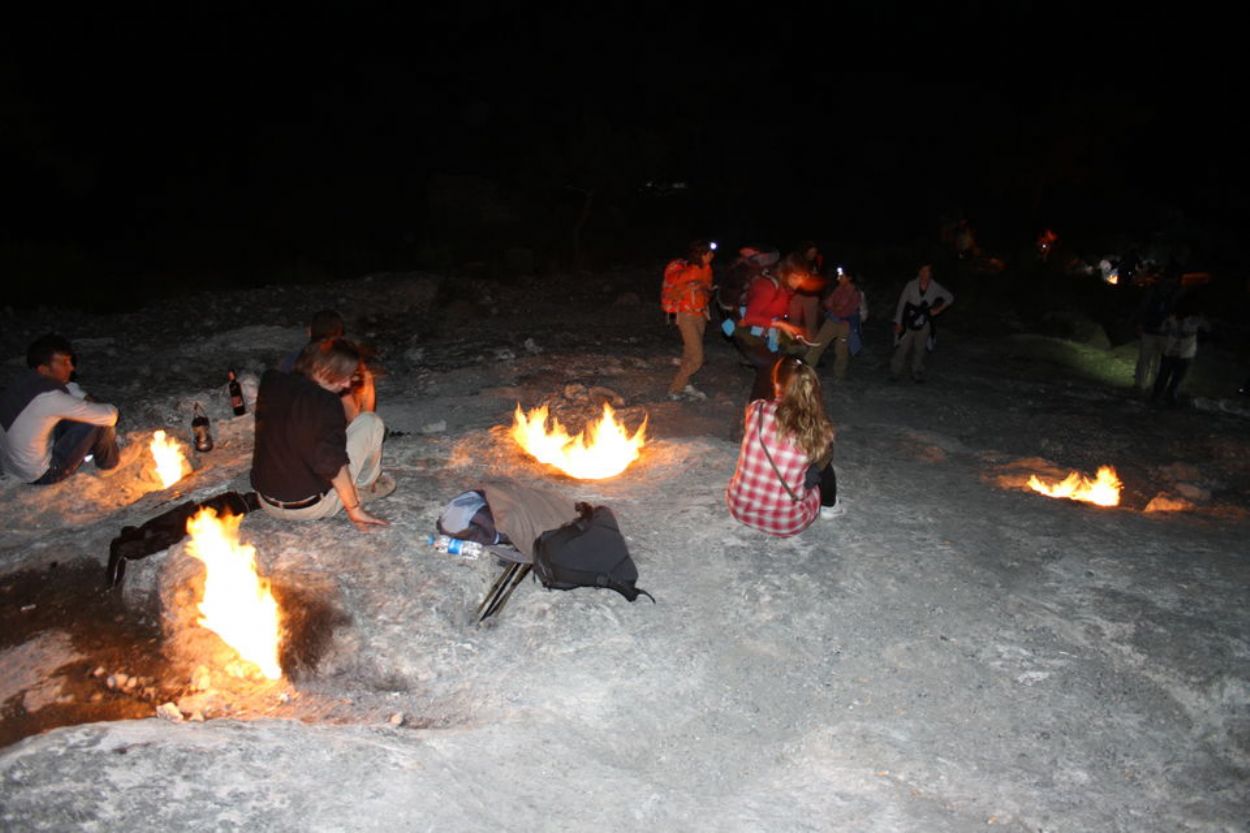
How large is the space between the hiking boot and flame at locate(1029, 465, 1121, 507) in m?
5.56

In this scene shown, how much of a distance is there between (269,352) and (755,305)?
24.2ft

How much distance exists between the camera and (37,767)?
314 centimetres

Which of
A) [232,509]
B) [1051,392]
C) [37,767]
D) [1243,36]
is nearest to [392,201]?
[1051,392]

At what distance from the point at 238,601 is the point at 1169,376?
11.3m

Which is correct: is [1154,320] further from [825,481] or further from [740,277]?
[825,481]

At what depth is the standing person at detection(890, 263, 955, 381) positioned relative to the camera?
10555 millimetres

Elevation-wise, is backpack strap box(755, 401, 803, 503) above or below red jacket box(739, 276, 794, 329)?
below

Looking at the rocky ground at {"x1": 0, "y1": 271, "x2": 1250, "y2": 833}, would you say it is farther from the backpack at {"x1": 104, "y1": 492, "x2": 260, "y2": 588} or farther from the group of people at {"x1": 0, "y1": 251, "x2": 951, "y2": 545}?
the group of people at {"x1": 0, "y1": 251, "x2": 951, "y2": 545}

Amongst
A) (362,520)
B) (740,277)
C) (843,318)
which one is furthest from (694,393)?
(362,520)

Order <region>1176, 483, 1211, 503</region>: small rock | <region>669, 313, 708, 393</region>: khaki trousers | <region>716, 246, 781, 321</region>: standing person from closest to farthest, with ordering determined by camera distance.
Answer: <region>1176, 483, 1211, 503</region>: small rock → <region>716, 246, 781, 321</region>: standing person → <region>669, 313, 708, 393</region>: khaki trousers

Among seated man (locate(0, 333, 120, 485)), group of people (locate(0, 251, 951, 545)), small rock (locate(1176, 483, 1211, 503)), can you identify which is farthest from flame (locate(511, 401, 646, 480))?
small rock (locate(1176, 483, 1211, 503))

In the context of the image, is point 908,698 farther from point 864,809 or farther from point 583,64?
point 583,64

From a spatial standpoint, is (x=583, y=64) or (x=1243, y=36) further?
(x=583, y=64)

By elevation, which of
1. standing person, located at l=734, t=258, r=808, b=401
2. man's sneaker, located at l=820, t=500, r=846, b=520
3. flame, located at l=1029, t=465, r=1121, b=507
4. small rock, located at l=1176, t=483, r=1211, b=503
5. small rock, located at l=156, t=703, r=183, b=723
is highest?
standing person, located at l=734, t=258, r=808, b=401
